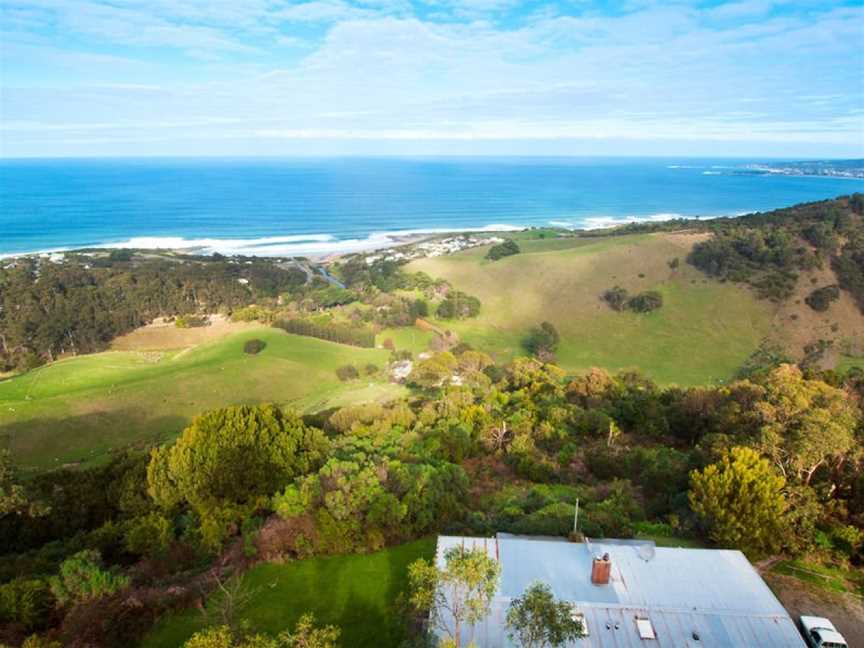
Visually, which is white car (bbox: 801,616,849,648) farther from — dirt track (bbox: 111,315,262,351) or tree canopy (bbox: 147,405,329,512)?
dirt track (bbox: 111,315,262,351)

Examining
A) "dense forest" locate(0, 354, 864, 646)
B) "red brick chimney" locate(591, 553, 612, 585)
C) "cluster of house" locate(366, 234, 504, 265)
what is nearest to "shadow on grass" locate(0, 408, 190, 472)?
"dense forest" locate(0, 354, 864, 646)

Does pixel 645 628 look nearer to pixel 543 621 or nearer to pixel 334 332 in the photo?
pixel 543 621

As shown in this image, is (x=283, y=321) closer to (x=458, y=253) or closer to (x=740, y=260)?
(x=458, y=253)

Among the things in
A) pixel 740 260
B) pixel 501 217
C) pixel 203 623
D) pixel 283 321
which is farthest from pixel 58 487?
pixel 501 217

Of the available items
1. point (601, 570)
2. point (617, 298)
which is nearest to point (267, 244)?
point (617, 298)

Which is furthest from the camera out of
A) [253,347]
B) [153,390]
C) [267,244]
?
[267,244]

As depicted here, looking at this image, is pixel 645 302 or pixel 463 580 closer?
pixel 463 580
